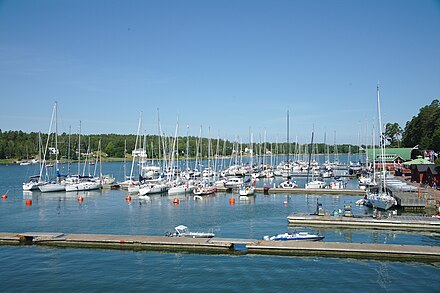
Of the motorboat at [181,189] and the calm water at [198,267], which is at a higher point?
the motorboat at [181,189]

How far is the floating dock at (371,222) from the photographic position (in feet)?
135

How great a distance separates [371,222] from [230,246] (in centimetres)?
1672

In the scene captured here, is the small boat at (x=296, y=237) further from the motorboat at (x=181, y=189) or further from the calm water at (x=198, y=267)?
the motorboat at (x=181, y=189)

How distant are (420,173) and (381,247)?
4820cm

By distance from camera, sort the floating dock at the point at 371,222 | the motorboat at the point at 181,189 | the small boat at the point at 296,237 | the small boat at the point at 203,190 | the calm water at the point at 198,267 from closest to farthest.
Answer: the calm water at the point at 198,267, the small boat at the point at 296,237, the floating dock at the point at 371,222, the small boat at the point at 203,190, the motorboat at the point at 181,189

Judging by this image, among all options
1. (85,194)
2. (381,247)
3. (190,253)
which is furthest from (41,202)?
(381,247)

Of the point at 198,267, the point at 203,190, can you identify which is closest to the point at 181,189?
the point at 203,190

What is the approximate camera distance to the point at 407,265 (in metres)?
29.3

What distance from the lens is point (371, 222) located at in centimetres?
4231

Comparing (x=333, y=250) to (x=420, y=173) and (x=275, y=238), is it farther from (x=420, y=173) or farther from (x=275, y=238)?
(x=420, y=173)

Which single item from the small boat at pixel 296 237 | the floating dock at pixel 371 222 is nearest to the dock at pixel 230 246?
the small boat at pixel 296 237

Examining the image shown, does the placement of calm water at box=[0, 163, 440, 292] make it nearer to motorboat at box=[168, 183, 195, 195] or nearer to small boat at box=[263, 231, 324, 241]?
small boat at box=[263, 231, 324, 241]

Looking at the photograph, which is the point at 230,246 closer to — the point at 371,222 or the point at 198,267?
the point at 198,267

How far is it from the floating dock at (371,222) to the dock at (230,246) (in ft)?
32.9
